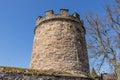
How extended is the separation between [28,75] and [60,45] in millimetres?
4254

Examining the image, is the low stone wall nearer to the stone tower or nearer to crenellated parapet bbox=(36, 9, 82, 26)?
the stone tower

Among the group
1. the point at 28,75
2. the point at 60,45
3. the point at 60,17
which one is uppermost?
the point at 60,17

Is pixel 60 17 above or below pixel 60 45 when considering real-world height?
above

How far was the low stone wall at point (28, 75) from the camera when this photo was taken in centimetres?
727

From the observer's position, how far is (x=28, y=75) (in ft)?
24.9

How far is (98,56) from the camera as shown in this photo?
13344 millimetres

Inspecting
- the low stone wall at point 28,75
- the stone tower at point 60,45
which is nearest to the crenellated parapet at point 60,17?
the stone tower at point 60,45

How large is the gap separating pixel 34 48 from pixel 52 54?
178 centimetres

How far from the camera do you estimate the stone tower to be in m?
11.0

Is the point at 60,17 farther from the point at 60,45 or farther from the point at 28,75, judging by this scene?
the point at 28,75

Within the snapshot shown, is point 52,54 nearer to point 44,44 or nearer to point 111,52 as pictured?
point 44,44

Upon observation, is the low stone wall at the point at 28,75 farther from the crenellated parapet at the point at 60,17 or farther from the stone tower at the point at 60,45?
the crenellated parapet at the point at 60,17

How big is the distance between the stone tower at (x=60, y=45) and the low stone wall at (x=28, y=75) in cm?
249

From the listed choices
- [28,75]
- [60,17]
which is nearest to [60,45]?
[60,17]
